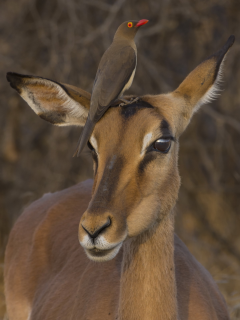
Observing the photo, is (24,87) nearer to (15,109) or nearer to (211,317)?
(211,317)

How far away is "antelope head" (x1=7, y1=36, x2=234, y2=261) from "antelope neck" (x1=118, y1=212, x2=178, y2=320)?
4.0 inches

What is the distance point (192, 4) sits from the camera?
7.24 metres

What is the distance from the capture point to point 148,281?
287 cm

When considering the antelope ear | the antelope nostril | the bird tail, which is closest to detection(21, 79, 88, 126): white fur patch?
the antelope ear

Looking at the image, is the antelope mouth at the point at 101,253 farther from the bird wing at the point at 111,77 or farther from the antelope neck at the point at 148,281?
the bird wing at the point at 111,77

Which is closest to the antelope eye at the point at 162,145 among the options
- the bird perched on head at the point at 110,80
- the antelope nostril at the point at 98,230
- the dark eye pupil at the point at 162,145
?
the dark eye pupil at the point at 162,145

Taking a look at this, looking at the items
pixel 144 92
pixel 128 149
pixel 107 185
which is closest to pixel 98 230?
pixel 107 185

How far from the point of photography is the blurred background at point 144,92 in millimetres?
7277

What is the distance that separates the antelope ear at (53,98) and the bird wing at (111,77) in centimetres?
23

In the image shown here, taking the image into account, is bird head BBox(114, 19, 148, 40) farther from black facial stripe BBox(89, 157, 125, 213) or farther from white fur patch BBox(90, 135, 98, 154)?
black facial stripe BBox(89, 157, 125, 213)

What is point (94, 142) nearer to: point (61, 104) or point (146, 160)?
point (146, 160)

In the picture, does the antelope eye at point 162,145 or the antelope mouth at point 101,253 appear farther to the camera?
the antelope eye at point 162,145

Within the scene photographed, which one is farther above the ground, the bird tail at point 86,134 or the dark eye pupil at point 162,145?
the bird tail at point 86,134

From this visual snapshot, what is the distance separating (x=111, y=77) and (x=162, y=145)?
50 cm
